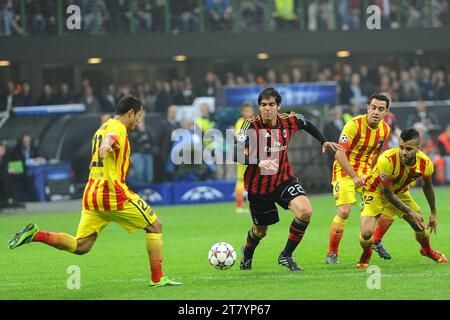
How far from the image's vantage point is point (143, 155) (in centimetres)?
2491

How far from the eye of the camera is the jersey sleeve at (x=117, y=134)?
9880 millimetres

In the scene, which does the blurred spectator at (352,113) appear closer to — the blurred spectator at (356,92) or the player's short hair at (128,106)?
the blurred spectator at (356,92)

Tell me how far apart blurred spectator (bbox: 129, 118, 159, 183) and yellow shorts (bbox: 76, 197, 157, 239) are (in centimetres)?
1446

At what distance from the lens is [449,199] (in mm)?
22453

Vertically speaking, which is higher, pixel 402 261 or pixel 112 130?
pixel 112 130

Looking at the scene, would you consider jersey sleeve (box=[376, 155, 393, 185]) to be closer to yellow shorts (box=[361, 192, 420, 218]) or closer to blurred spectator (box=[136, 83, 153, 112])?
yellow shorts (box=[361, 192, 420, 218])

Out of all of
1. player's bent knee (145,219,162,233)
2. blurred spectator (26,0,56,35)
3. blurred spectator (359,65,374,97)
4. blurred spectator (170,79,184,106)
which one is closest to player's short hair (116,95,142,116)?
player's bent knee (145,219,162,233)

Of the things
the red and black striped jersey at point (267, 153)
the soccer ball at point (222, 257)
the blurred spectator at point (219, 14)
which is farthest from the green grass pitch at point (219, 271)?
the blurred spectator at point (219, 14)

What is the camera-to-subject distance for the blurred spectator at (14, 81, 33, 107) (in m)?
28.2

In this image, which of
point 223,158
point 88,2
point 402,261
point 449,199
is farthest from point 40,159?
point 402,261

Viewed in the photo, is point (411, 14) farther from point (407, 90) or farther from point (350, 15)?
point (407, 90)

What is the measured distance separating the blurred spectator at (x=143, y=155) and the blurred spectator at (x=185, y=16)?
24.0 ft
